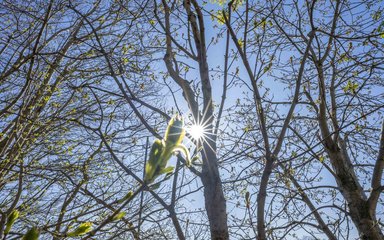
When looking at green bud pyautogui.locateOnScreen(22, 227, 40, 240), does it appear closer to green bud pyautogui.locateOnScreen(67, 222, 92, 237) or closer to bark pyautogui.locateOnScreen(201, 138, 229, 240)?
green bud pyautogui.locateOnScreen(67, 222, 92, 237)

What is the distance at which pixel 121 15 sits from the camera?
498cm

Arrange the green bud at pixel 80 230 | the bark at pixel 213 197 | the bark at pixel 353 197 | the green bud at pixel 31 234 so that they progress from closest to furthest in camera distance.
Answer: the green bud at pixel 31 234
the green bud at pixel 80 230
the bark at pixel 213 197
the bark at pixel 353 197

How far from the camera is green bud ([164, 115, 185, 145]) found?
0.55 meters

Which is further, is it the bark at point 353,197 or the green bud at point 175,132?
the bark at point 353,197

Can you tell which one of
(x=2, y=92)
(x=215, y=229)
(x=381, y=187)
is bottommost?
(x=215, y=229)

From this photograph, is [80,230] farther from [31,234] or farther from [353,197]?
[353,197]

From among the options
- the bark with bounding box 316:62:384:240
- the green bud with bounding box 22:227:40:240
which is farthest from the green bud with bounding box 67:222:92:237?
the bark with bounding box 316:62:384:240

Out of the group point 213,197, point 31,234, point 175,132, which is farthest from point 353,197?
point 31,234

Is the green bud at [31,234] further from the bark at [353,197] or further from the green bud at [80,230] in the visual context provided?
the bark at [353,197]

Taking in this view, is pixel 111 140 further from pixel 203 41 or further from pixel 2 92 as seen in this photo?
pixel 203 41

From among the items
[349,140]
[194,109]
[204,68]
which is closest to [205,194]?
[194,109]

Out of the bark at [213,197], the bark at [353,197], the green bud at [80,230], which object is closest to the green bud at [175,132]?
the green bud at [80,230]

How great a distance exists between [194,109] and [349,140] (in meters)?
4.01

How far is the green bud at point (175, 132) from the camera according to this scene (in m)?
0.55
